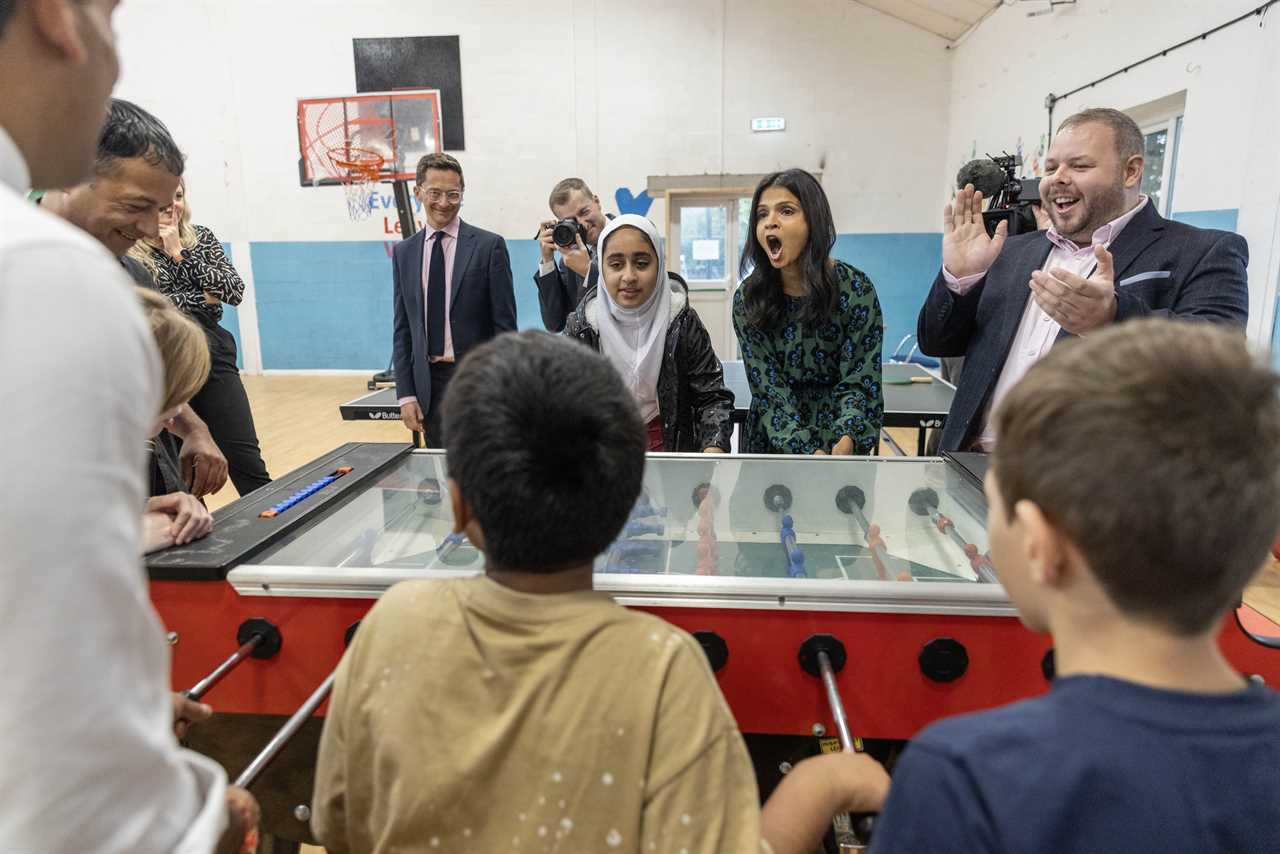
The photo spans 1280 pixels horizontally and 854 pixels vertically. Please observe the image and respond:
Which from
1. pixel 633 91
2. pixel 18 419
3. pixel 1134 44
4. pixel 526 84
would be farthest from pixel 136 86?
pixel 18 419

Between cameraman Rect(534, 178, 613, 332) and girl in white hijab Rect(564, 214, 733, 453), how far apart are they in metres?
0.78

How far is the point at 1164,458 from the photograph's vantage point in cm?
49

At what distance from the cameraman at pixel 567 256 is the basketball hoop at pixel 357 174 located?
4347 mm

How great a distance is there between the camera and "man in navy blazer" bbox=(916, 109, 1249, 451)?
1490 mm

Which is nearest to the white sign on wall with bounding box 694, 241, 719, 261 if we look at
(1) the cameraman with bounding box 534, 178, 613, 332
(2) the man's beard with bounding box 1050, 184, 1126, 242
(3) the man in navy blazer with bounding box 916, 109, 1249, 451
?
(1) the cameraman with bounding box 534, 178, 613, 332

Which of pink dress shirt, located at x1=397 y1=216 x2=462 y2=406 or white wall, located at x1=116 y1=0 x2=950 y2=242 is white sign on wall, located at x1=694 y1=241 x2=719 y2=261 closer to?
white wall, located at x1=116 y1=0 x2=950 y2=242

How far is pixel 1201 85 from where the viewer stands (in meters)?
3.22

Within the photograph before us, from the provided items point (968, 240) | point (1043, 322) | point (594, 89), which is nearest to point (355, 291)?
point (594, 89)

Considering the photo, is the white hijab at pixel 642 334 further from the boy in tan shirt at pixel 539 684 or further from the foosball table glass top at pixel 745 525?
the boy in tan shirt at pixel 539 684

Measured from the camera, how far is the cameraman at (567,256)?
2986 millimetres

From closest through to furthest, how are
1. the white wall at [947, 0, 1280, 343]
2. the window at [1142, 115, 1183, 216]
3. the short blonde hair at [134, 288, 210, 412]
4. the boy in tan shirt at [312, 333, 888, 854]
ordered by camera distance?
1. the boy in tan shirt at [312, 333, 888, 854]
2. the short blonde hair at [134, 288, 210, 412]
3. the white wall at [947, 0, 1280, 343]
4. the window at [1142, 115, 1183, 216]

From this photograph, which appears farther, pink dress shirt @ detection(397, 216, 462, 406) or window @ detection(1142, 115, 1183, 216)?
window @ detection(1142, 115, 1183, 216)

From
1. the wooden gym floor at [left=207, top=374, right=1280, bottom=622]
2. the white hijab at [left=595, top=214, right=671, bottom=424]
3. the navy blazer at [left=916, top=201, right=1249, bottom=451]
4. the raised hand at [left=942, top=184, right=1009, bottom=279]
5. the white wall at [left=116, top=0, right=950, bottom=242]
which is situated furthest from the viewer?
the white wall at [left=116, top=0, right=950, bottom=242]

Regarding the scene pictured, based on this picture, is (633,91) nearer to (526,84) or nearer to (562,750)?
(526,84)
